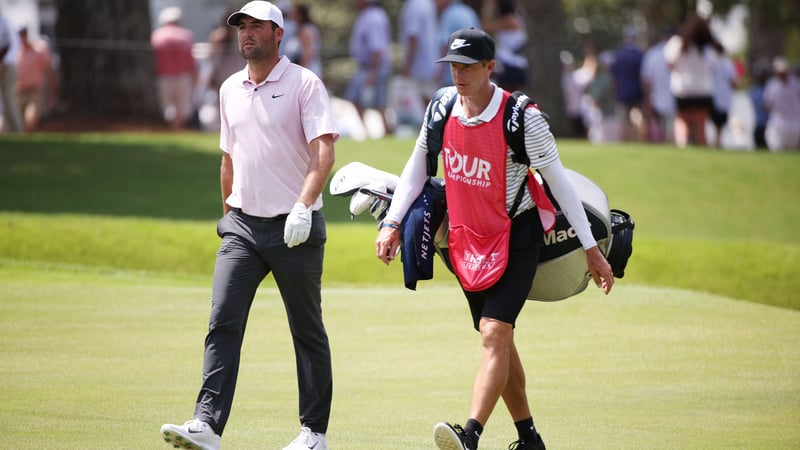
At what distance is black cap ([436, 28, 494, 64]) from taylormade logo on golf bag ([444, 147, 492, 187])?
455 mm

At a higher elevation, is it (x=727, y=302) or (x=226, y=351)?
(x=226, y=351)

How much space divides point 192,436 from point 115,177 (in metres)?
14.7

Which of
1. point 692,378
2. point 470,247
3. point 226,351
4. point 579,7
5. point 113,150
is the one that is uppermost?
point 470,247

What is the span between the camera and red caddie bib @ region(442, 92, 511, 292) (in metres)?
6.97

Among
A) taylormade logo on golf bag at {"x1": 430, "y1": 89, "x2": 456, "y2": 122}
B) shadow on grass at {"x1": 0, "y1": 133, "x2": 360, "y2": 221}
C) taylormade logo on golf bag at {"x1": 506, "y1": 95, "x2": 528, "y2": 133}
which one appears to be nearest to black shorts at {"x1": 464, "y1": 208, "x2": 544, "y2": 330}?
taylormade logo on golf bag at {"x1": 506, "y1": 95, "x2": 528, "y2": 133}

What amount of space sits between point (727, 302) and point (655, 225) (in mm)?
7413

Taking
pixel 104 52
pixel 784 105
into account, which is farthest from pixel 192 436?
pixel 784 105

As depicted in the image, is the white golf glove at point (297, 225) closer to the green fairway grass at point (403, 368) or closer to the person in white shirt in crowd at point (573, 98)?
the green fairway grass at point (403, 368)

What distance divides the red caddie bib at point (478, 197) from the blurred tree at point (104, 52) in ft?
59.4

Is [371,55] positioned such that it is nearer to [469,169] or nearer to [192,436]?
[469,169]

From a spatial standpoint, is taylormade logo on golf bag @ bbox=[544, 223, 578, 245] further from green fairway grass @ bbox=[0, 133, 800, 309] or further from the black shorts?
green fairway grass @ bbox=[0, 133, 800, 309]

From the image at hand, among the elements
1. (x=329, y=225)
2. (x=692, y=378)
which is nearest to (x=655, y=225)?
(x=329, y=225)

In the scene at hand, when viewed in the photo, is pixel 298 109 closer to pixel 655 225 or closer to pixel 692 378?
pixel 692 378

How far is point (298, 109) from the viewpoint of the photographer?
738 centimetres
